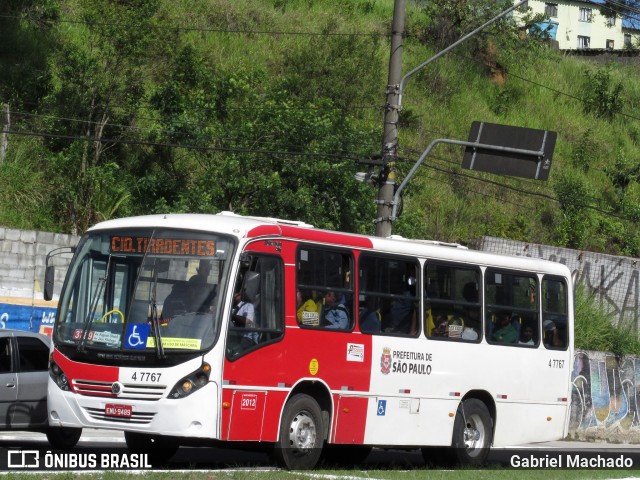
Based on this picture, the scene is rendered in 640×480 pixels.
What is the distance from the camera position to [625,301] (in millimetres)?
30922

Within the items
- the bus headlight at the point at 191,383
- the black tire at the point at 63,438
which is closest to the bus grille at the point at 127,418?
the bus headlight at the point at 191,383

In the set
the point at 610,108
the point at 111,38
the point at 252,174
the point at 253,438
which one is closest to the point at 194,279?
the point at 253,438

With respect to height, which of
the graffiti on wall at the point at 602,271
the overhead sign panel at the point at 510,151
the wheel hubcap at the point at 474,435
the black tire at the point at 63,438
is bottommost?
the black tire at the point at 63,438

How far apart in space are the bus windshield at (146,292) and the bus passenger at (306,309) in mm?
1236

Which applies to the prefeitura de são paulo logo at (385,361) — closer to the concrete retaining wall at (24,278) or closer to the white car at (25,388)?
the white car at (25,388)

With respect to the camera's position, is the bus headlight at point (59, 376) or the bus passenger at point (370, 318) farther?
the bus passenger at point (370, 318)

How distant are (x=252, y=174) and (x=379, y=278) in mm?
11640

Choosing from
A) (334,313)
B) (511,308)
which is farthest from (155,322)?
(511,308)

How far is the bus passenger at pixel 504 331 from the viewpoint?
16.0 m

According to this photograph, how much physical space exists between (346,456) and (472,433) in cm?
196

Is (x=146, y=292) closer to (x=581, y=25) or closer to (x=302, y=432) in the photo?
(x=302, y=432)

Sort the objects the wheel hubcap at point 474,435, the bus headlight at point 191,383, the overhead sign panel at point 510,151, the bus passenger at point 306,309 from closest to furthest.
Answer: the bus headlight at point 191,383 < the bus passenger at point 306,309 < the wheel hubcap at point 474,435 < the overhead sign panel at point 510,151

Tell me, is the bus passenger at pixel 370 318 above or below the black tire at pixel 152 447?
above

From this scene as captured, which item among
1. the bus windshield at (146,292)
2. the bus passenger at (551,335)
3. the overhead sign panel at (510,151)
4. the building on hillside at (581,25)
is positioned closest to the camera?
the bus windshield at (146,292)
